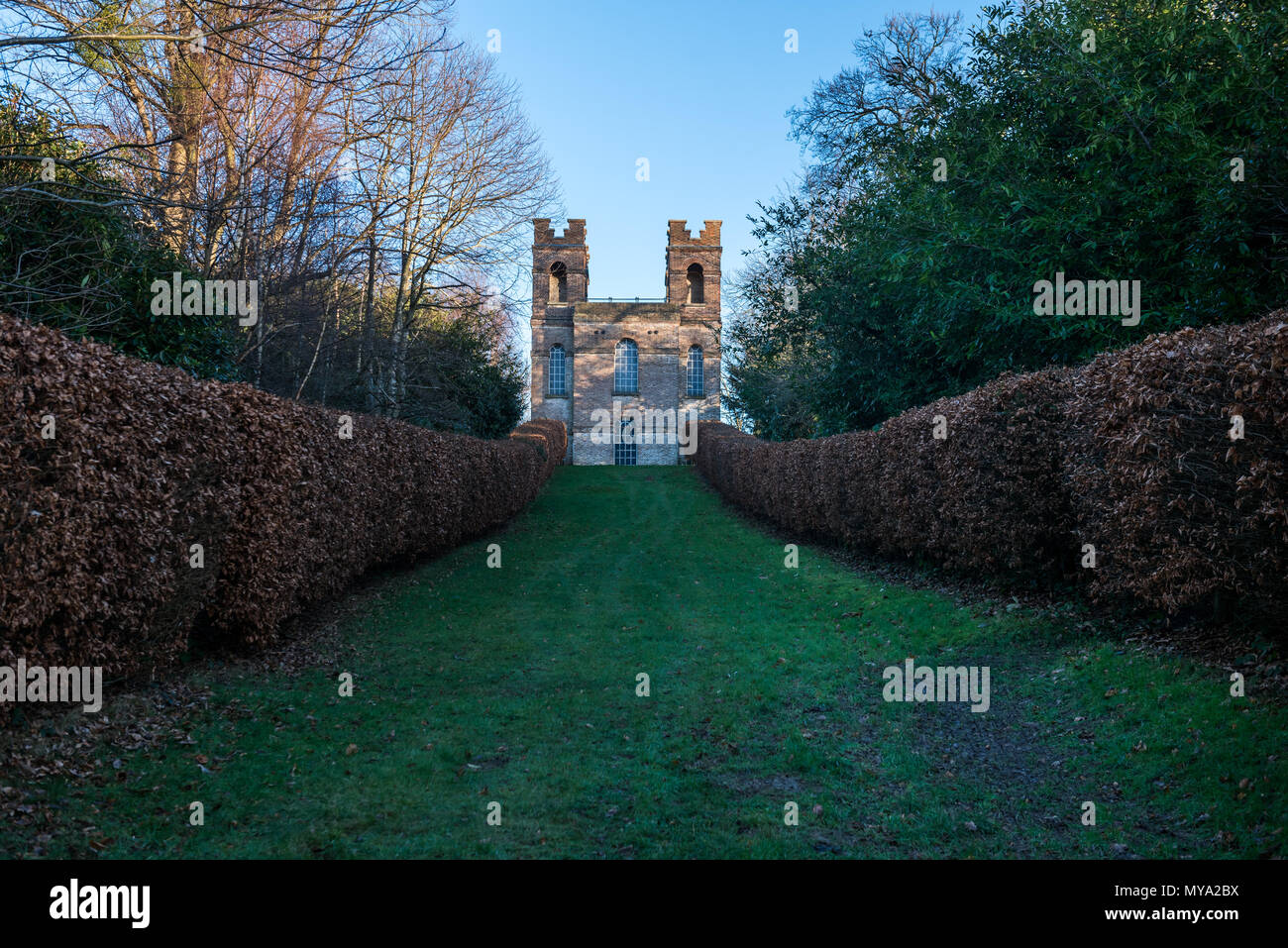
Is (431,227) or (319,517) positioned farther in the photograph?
(431,227)

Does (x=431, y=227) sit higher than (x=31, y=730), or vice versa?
(x=431, y=227)

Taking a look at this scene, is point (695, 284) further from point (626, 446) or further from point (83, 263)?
point (83, 263)

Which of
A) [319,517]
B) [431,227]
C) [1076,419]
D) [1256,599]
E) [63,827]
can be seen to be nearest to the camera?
[63,827]

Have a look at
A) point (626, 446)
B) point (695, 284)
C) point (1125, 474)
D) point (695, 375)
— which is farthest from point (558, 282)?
point (1125, 474)

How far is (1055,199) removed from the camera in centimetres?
1198

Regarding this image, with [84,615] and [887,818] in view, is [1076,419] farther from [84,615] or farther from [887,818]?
[84,615]

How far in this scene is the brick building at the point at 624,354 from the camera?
46.8 m

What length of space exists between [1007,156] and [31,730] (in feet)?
46.5

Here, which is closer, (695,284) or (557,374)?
(557,374)

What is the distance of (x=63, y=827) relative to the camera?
174 inches

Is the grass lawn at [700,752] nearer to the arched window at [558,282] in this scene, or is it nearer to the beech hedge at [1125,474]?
the beech hedge at [1125,474]

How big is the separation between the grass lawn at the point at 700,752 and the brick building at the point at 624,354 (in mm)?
36477

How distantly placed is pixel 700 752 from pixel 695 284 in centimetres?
4647
